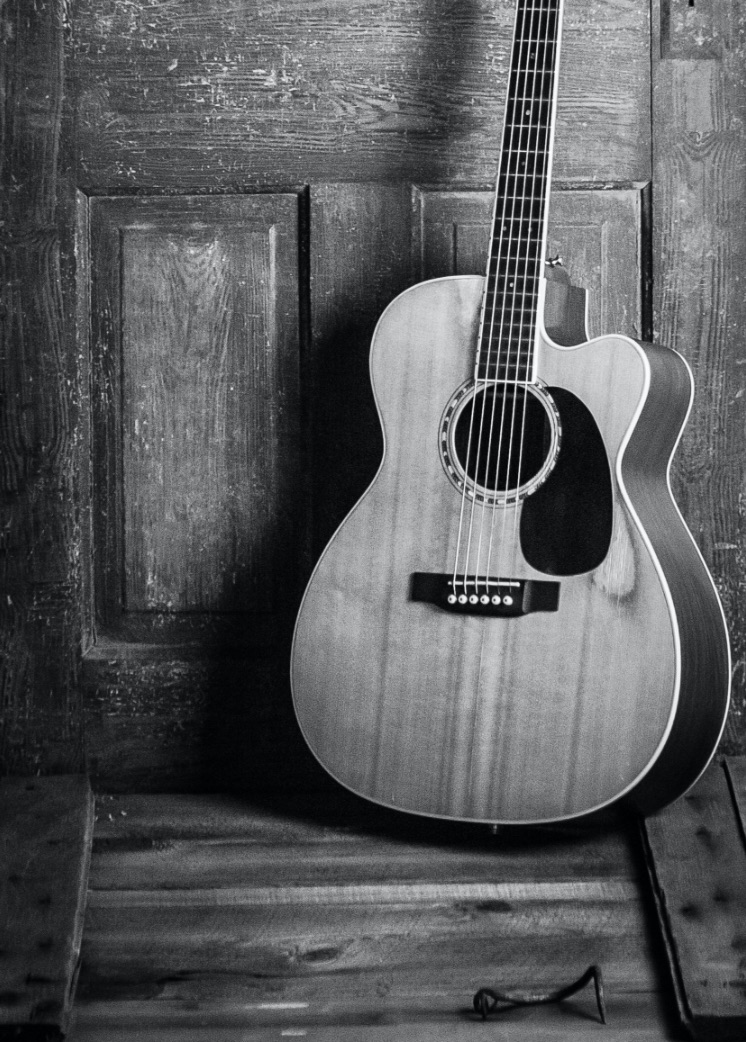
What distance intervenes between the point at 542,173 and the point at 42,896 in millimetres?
1169

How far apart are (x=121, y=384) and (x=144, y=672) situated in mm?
465

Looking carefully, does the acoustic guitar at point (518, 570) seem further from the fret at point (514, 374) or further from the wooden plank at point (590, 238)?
the wooden plank at point (590, 238)

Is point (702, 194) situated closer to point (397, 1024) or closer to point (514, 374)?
point (514, 374)

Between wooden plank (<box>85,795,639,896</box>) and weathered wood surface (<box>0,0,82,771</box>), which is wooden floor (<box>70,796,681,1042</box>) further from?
weathered wood surface (<box>0,0,82,771</box>)

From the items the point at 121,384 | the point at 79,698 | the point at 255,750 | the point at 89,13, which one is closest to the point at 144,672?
the point at 79,698

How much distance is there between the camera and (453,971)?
3.80ft

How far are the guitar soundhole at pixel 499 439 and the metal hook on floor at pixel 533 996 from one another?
58 cm

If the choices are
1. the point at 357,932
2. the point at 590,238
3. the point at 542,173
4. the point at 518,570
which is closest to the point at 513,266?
the point at 542,173

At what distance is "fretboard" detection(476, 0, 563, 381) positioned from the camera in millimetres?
1306

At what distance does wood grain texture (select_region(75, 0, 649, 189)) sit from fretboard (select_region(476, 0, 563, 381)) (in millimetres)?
155

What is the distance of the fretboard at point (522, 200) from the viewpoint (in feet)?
4.28

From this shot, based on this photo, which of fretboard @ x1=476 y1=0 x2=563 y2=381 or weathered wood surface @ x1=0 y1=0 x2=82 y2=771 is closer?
fretboard @ x1=476 y1=0 x2=563 y2=381

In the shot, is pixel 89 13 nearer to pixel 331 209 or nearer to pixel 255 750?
pixel 331 209

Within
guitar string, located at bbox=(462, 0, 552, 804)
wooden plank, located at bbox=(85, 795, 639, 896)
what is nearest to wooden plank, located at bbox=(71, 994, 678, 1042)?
wooden plank, located at bbox=(85, 795, 639, 896)
